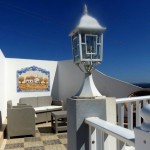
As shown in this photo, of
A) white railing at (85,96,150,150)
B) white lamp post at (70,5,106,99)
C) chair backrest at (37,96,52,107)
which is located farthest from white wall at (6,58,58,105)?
white lamp post at (70,5,106,99)

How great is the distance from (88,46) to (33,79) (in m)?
7.66

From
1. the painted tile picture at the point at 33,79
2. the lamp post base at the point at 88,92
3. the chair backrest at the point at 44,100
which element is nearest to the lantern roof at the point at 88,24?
the lamp post base at the point at 88,92

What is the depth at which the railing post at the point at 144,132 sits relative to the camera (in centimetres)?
92

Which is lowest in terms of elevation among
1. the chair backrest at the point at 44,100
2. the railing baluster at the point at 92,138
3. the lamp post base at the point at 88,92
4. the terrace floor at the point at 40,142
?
the terrace floor at the point at 40,142

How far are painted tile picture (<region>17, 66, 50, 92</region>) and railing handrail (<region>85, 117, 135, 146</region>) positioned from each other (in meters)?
7.70

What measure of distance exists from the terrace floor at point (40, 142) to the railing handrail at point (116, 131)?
3.48 meters

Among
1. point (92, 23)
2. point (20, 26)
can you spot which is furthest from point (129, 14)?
point (92, 23)

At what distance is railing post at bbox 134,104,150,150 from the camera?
0.92 meters

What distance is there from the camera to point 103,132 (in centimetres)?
154

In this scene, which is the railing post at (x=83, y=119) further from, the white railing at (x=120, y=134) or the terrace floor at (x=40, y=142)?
the terrace floor at (x=40, y=142)

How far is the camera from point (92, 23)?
1.99 meters

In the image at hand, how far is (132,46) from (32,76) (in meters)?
10.2

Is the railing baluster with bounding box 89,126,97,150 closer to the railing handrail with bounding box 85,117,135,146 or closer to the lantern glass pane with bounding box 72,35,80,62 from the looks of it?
the railing handrail with bounding box 85,117,135,146

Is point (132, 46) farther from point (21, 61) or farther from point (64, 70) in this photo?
point (21, 61)
